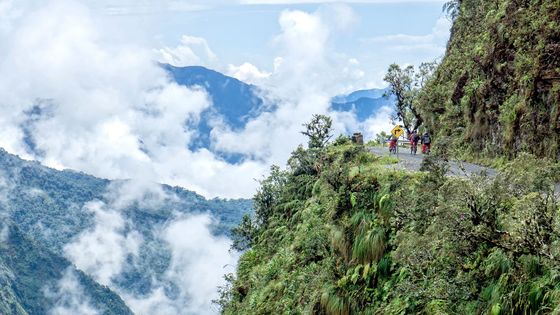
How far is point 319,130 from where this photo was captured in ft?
98.5

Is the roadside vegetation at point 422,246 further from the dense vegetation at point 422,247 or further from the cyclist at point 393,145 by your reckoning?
the cyclist at point 393,145

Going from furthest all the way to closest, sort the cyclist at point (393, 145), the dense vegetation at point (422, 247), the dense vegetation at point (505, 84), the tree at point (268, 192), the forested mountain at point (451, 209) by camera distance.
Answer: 1. the tree at point (268, 192)
2. the cyclist at point (393, 145)
3. the dense vegetation at point (505, 84)
4. the forested mountain at point (451, 209)
5. the dense vegetation at point (422, 247)

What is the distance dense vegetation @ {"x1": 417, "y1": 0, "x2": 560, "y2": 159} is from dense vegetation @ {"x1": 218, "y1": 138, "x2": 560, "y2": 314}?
2.70 m

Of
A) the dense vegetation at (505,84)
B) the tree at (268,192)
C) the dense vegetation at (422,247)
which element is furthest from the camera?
the tree at (268,192)

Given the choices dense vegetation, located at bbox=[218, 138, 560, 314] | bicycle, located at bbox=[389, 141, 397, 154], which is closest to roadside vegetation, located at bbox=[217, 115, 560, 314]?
dense vegetation, located at bbox=[218, 138, 560, 314]

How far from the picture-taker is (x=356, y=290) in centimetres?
1364

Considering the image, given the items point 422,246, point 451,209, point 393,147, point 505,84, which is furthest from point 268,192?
point 451,209

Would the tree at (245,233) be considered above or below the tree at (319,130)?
below

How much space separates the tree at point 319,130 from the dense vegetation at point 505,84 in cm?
543

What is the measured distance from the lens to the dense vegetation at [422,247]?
9062mm

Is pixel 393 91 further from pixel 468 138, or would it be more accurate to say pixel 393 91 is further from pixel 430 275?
pixel 430 275

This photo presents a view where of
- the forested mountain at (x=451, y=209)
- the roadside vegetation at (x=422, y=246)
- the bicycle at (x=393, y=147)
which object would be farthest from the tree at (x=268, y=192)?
the roadside vegetation at (x=422, y=246)

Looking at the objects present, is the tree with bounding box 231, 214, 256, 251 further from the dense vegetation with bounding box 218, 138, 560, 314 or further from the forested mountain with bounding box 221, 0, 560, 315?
the dense vegetation with bounding box 218, 138, 560, 314

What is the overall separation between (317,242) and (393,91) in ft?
86.7
